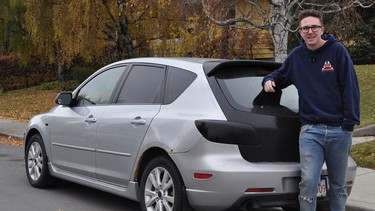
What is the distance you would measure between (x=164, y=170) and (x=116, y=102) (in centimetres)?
122

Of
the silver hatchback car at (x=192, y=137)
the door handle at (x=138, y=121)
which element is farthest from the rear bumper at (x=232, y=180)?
the door handle at (x=138, y=121)

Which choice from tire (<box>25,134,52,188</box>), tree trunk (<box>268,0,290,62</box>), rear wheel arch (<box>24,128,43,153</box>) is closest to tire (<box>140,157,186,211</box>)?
tire (<box>25,134,52,188</box>)

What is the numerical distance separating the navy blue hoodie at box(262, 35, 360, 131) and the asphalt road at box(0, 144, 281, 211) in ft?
7.22

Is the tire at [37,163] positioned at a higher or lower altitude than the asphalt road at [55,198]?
higher

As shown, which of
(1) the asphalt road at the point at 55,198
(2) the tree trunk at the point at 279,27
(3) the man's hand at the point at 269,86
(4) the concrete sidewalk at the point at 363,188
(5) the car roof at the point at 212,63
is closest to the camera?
(3) the man's hand at the point at 269,86

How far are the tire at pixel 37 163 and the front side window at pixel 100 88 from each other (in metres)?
1.00

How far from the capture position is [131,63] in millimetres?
5809

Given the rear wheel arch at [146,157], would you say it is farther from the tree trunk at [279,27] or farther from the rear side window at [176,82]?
the tree trunk at [279,27]

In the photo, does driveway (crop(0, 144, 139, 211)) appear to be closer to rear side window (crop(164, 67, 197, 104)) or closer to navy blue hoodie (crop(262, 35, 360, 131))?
rear side window (crop(164, 67, 197, 104))

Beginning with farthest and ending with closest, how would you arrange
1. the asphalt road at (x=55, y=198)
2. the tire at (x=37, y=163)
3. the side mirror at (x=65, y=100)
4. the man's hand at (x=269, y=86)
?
the tire at (x=37, y=163) < the side mirror at (x=65, y=100) < the asphalt road at (x=55, y=198) < the man's hand at (x=269, y=86)

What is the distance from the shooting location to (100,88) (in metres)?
6.17

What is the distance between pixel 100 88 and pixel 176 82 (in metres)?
1.39

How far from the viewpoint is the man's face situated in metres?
4.30

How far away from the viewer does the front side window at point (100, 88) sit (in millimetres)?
5941
